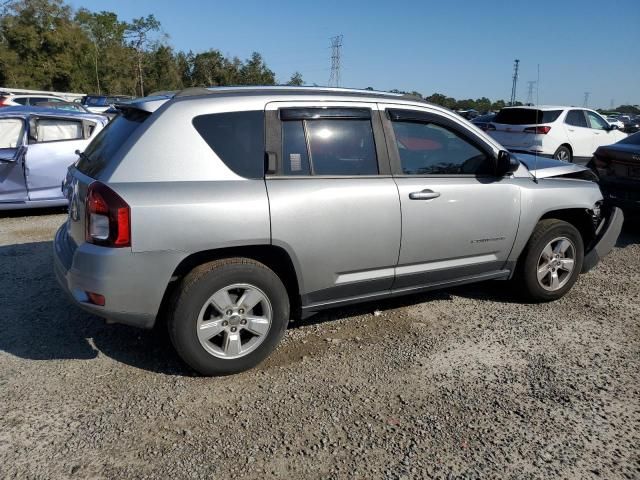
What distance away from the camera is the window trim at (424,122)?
3873 millimetres

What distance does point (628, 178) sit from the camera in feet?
23.2

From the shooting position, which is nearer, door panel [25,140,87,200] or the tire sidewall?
the tire sidewall

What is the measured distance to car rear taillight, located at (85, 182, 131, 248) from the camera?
3033 millimetres

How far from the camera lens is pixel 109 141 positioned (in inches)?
139

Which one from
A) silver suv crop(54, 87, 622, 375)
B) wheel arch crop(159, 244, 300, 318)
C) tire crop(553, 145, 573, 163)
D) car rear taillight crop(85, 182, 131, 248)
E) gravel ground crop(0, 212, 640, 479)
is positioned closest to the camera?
gravel ground crop(0, 212, 640, 479)

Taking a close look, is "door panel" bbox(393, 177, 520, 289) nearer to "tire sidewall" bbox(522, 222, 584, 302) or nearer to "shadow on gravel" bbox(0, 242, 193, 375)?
"tire sidewall" bbox(522, 222, 584, 302)

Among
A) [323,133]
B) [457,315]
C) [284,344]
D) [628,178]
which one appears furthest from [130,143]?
[628,178]

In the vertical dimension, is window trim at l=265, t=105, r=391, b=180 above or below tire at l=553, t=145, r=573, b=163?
above

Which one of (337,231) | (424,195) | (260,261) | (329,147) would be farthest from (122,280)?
(424,195)

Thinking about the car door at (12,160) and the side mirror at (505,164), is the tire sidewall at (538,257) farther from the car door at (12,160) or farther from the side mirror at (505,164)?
the car door at (12,160)

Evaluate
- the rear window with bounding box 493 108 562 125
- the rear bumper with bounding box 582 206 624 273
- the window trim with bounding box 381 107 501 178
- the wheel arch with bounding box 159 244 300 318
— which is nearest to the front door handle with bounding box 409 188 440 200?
the window trim with bounding box 381 107 501 178

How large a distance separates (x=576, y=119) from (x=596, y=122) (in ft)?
3.17

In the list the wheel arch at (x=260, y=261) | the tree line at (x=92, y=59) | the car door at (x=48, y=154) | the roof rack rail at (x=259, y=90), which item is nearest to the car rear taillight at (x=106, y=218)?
the wheel arch at (x=260, y=261)

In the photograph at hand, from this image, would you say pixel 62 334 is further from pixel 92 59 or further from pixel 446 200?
pixel 92 59
